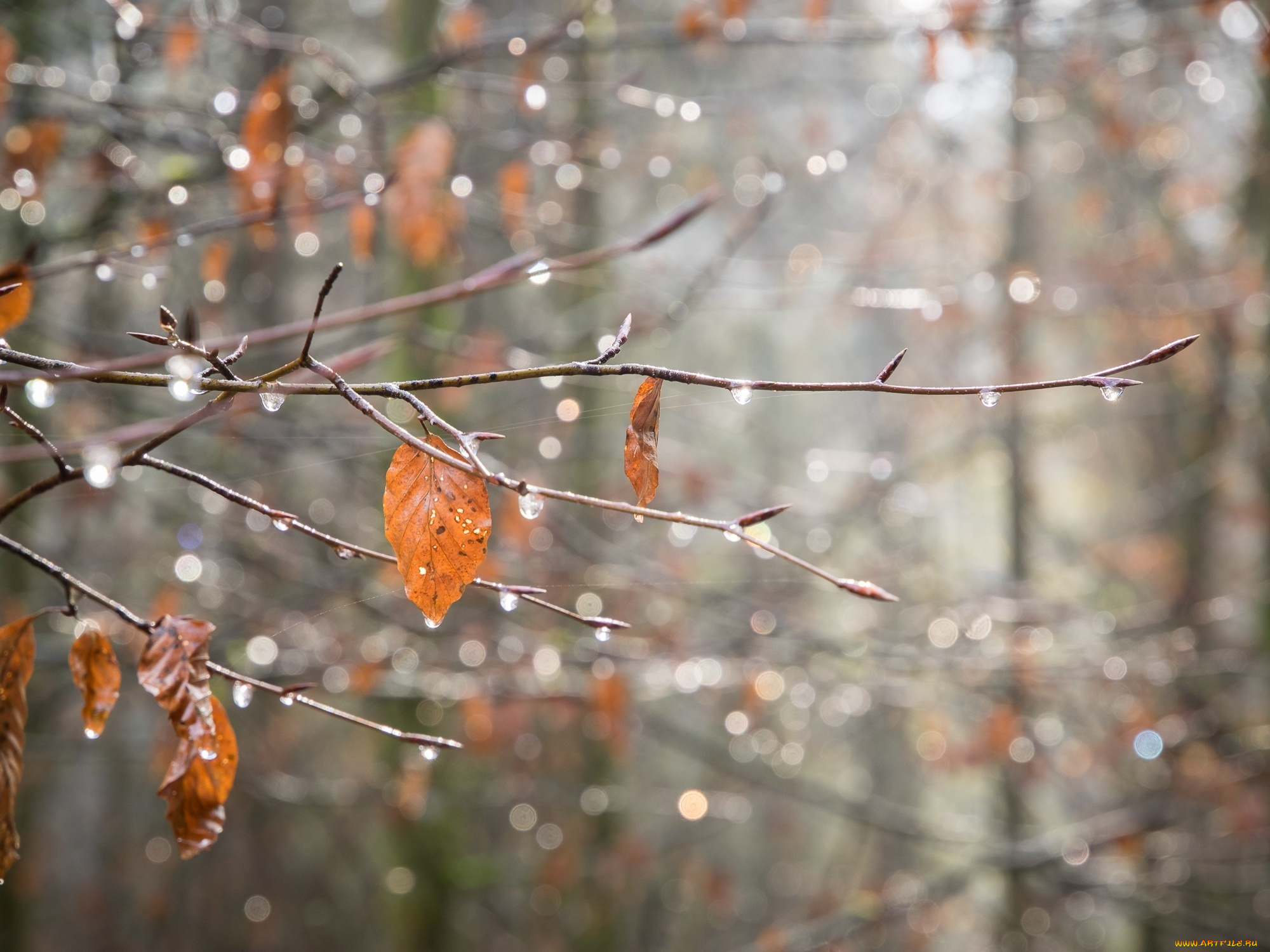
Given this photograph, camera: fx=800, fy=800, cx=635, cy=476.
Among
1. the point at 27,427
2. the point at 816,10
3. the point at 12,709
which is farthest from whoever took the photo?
the point at 816,10

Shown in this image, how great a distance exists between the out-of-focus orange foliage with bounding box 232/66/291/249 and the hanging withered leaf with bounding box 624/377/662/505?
54.2 inches

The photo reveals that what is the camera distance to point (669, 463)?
4809 mm

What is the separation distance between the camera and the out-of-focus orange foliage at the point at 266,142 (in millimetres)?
1786

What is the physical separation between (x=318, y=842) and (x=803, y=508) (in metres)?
6.21

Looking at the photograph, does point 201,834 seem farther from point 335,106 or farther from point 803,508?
point 803,508

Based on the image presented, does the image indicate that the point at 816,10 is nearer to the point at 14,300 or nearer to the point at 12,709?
the point at 14,300

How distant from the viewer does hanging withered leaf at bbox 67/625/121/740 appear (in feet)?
2.97

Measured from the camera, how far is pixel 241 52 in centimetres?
487

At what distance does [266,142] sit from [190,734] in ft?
4.89

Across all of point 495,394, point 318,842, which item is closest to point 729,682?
point 495,394

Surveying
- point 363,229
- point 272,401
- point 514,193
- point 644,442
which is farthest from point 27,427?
point 514,193

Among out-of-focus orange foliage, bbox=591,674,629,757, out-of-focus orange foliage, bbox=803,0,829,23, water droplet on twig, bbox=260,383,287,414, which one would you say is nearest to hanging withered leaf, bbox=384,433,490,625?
water droplet on twig, bbox=260,383,287,414

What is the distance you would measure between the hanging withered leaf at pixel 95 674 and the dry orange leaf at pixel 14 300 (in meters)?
0.36

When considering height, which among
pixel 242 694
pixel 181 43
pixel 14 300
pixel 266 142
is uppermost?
pixel 181 43
